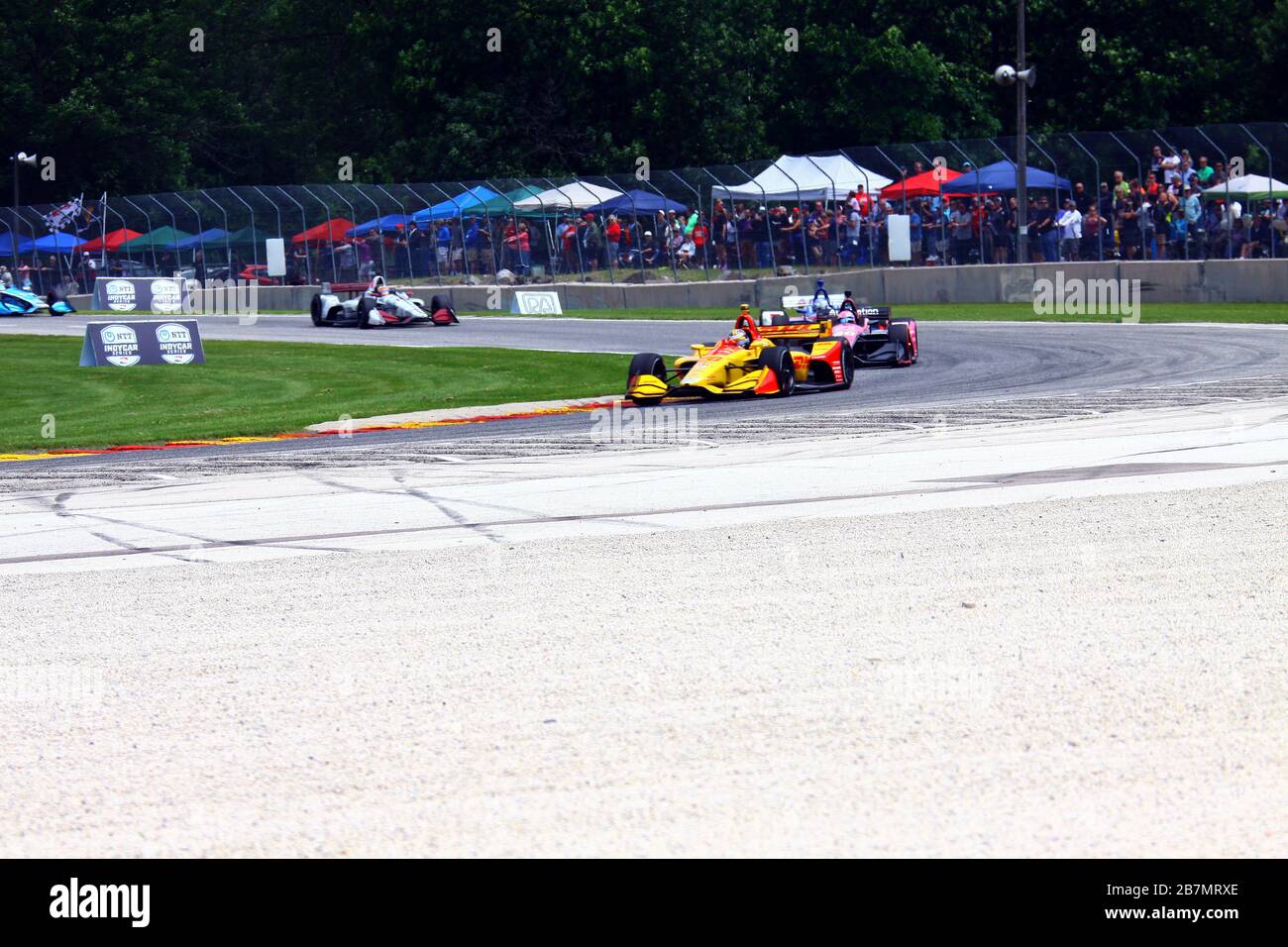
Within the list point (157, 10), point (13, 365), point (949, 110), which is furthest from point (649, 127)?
point (13, 365)

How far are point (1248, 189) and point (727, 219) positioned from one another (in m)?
12.1

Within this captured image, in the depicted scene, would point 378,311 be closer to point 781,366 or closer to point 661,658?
point 781,366

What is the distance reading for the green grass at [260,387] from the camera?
1744cm

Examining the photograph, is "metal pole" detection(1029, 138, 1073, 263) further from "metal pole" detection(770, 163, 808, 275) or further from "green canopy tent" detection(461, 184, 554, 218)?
"green canopy tent" detection(461, 184, 554, 218)

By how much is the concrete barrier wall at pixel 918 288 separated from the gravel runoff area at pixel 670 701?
25525mm

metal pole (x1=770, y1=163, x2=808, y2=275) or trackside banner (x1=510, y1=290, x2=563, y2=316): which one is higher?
metal pole (x1=770, y1=163, x2=808, y2=275)

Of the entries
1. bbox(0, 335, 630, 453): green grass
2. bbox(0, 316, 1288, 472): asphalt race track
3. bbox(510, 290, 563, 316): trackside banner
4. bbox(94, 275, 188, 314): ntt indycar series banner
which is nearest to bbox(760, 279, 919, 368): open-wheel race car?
bbox(0, 316, 1288, 472): asphalt race track

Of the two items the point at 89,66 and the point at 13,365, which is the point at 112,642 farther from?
the point at 89,66

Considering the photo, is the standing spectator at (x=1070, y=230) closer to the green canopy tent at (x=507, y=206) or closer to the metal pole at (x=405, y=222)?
the green canopy tent at (x=507, y=206)

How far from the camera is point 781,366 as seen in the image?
19.2 meters

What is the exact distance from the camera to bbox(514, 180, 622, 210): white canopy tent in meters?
41.7

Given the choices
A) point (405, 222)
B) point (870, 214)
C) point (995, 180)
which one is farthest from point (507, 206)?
point (995, 180)

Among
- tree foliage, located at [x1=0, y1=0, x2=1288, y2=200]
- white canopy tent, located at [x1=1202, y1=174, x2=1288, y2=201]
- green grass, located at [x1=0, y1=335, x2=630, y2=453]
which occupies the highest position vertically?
tree foliage, located at [x1=0, y1=0, x2=1288, y2=200]

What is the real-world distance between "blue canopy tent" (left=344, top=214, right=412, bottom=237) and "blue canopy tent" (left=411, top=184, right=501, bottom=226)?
0.93 ft
